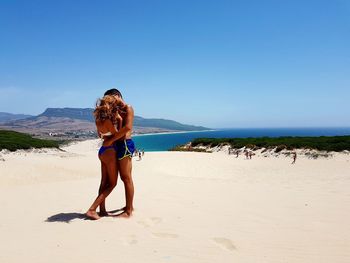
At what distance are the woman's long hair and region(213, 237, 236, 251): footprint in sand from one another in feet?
8.88

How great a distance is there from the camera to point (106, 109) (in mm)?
A: 5797

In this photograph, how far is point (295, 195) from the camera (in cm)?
851

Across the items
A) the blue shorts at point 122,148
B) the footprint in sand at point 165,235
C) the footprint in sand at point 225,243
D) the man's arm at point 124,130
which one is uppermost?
the man's arm at point 124,130

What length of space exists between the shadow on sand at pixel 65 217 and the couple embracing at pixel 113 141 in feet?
1.02

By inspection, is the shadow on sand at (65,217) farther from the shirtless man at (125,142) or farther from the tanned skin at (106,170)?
the shirtless man at (125,142)

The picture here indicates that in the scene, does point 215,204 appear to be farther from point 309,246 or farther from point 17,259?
point 17,259

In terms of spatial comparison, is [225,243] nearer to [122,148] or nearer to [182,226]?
[182,226]

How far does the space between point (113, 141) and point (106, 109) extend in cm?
58

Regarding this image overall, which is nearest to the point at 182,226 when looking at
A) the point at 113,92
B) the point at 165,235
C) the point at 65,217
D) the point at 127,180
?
the point at 165,235

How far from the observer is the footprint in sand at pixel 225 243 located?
4.40 meters

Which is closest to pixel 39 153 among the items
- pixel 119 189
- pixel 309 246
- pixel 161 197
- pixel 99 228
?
pixel 119 189

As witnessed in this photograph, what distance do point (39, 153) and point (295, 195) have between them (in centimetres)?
2688

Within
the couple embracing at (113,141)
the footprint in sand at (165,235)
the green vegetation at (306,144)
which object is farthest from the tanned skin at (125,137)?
the green vegetation at (306,144)

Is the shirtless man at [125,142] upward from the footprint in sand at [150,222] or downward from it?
upward
